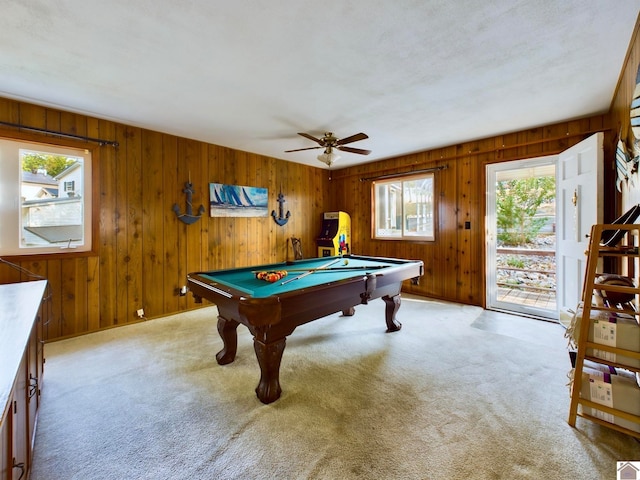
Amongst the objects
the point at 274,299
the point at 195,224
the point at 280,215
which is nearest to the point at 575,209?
the point at 274,299

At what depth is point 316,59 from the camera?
1966 millimetres

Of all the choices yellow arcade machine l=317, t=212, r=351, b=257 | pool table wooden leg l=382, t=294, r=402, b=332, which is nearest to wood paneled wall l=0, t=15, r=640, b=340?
yellow arcade machine l=317, t=212, r=351, b=257

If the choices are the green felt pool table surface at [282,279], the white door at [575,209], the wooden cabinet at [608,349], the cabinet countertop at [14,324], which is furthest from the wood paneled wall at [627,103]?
the cabinet countertop at [14,324]

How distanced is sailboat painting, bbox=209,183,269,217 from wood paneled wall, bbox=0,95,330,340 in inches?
3.6

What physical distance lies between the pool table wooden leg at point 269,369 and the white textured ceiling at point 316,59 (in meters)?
1.99

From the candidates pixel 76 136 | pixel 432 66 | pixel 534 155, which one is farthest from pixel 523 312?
pixel 76 136

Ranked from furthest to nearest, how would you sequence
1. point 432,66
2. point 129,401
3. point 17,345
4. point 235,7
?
point 432,66, point 129,401, point 235,7, point 17,345

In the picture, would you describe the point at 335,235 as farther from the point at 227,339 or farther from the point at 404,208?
the point at 227,339

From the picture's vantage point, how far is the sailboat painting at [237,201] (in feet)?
13.2

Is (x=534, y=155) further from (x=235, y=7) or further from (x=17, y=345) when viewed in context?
(x=17, y=345)

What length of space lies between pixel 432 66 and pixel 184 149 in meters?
3.15

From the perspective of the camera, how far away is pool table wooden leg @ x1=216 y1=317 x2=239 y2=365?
2307 mm

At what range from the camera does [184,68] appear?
6.81ft

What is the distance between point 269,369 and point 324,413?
440 mm
